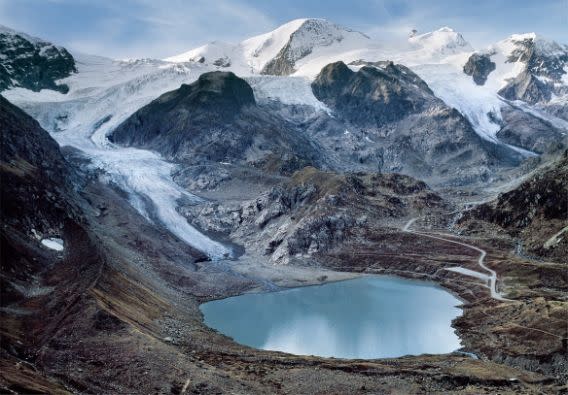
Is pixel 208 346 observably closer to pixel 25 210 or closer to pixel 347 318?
pixel 347 318

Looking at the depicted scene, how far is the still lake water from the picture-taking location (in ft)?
246

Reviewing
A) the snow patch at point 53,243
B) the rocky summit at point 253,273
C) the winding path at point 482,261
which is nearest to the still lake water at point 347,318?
the rocky summit at point 253,273

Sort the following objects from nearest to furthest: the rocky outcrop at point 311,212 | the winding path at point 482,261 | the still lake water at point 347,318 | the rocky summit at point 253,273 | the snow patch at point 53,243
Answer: the rocky summit at point 253,273, the still lake water at point 347,318, the snow patch at point 53,243, the winding path at point 482,261, the rocky outcrop at point 311,212

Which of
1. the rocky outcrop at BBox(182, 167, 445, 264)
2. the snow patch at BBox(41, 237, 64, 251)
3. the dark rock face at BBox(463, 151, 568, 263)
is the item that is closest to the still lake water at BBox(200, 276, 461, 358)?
the rocky outcrop at BBox(182, 167, 445, 264)

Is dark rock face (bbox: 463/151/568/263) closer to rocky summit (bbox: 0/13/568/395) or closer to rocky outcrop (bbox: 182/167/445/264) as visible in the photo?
rocky summit (bbox: 0/13/568/395)

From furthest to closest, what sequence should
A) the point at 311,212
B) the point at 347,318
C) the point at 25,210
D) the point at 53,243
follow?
the point at 311,212
the point at 347,318
the point at 25,210
the point at 53,243

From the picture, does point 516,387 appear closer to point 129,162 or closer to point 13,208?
point 13,208

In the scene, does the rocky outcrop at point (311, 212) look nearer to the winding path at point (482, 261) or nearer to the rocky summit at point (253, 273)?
the rocky summit at point (253, 273)

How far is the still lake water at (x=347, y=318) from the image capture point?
75062mm

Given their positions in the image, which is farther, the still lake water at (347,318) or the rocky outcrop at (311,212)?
the rocky outcrop at (311,212)

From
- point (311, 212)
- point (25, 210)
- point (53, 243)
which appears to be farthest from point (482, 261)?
point (25, 210)

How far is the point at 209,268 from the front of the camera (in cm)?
11975

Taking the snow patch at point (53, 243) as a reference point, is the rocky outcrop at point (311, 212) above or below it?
above

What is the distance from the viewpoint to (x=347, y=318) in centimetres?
9206
